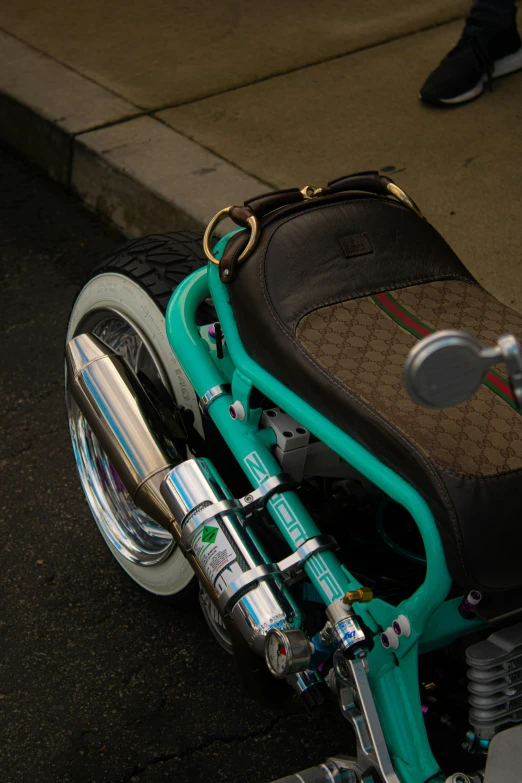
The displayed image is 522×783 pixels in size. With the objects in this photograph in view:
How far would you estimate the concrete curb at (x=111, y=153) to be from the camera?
3.30 meters

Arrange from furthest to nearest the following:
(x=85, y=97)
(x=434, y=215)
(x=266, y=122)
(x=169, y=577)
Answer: (x=85, y=97), (x=266, y=122), (x=434, y=215), (x=169, y=577)

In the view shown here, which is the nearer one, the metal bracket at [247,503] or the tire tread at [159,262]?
the metal bracket at [247,503]

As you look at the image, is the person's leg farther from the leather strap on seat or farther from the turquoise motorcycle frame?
the turquoise motorcycle frame

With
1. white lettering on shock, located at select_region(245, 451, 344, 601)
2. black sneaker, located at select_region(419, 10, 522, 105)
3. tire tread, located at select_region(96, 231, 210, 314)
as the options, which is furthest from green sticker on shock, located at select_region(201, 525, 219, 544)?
black sneaker, located at select_region(419, 10, 522, 105)

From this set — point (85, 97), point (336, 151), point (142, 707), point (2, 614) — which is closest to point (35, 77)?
point (85, 97)

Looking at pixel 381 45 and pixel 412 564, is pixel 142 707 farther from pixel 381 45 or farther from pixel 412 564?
pixel 381 45

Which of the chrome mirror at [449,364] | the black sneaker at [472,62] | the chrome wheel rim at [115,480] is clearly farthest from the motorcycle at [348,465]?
the black sneaker at [472,62]

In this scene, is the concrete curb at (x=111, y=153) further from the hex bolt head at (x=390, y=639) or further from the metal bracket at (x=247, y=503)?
the hex bolt head at (x=390, y=639)

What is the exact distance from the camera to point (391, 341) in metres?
1.53

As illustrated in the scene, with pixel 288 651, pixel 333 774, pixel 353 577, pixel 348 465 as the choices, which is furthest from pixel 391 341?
pixel 333 774

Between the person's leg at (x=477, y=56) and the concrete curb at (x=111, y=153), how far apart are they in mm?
861

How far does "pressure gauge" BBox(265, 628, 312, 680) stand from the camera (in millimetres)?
1360

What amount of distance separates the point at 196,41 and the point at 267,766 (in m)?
3.38

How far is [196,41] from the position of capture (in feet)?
14.2
